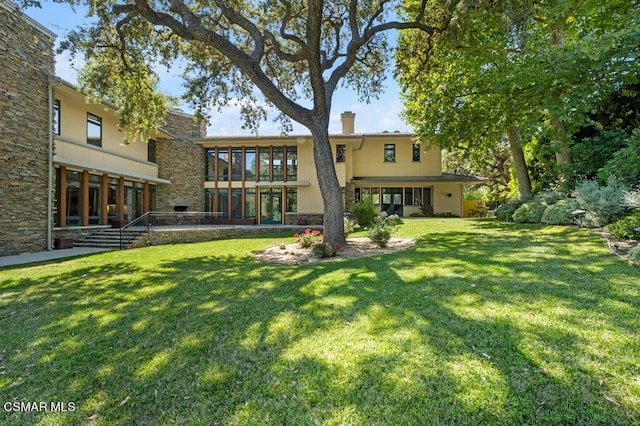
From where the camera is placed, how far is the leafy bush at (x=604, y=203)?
314 inches

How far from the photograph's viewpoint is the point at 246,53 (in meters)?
10.7

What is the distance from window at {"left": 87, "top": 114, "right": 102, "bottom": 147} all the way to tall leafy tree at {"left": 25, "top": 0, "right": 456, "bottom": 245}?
2.68 m

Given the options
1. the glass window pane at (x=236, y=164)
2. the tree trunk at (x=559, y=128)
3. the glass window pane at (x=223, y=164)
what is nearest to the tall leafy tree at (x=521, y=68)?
the tree trunk at (x=559, y=128)

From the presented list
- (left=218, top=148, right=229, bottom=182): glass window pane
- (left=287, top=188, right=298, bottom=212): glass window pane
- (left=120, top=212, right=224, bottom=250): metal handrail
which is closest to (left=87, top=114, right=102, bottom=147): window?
(left=120, top=212, right=224, bottom=250): metal handrail

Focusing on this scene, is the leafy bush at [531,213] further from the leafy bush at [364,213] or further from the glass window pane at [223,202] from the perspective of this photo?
the glass window pane at [223,202]

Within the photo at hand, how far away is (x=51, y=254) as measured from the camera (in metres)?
10.3

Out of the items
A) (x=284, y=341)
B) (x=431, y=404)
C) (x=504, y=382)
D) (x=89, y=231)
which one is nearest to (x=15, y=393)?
(x=284, y=341)

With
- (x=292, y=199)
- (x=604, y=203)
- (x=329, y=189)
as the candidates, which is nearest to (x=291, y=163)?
(x=292, y=199)

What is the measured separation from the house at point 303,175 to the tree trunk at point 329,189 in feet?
30.5

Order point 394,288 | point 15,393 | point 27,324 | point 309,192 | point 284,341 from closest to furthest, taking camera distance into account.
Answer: point 15,393
point 284,341
point 27,324
point 394,288
point 309,192

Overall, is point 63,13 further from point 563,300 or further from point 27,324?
point 563,300

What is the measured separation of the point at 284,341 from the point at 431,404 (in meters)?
1.59

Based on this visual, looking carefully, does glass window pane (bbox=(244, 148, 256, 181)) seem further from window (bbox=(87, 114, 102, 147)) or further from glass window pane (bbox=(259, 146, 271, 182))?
window (bbox=(87, 114, 102, 147))

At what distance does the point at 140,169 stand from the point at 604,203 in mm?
20670
